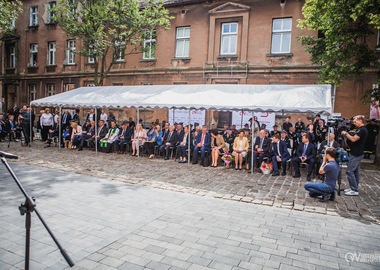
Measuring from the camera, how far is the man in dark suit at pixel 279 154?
8.84m

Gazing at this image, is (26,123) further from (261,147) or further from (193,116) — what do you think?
(261,147)

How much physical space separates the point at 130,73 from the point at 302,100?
15219 mm

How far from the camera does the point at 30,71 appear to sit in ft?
84.1

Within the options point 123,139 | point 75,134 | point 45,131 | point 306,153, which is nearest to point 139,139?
point 123,139

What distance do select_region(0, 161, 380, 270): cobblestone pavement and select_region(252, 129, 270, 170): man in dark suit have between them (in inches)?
159

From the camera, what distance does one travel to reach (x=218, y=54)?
18.1m

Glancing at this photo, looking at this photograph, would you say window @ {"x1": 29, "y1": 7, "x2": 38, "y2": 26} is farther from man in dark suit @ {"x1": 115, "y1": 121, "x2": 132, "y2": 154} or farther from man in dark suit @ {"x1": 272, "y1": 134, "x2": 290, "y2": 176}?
man in dark suit @ {"x1": 272, "y1": 134, "x2": 290, "y2": 176}

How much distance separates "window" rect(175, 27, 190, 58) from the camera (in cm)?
1925

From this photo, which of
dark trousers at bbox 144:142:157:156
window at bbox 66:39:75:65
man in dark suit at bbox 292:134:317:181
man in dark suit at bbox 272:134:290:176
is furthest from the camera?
window at bbox 66:39:75:65

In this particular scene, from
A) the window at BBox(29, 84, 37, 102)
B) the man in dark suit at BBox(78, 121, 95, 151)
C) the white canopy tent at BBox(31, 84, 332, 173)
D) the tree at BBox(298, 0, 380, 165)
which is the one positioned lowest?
the man in dark suit at BBox(78, 121, 95, 151)

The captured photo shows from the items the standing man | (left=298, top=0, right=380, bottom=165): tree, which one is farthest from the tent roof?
(left=298, top=0, right=380, bottom=165): tree

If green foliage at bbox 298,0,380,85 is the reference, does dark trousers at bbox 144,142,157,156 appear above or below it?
below

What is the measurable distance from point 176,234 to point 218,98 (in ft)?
21.1

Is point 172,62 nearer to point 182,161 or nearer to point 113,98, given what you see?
point 113,98
